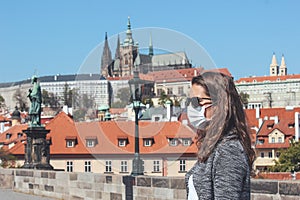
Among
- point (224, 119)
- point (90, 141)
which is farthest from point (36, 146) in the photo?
point (224, 119)

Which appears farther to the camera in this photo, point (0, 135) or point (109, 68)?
point (0, 135)

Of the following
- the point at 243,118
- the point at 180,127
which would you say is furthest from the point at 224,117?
the point at 180,127

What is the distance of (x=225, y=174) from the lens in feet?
8.30

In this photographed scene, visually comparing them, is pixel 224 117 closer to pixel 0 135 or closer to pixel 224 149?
pixel 224 149

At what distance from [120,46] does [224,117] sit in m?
3.19

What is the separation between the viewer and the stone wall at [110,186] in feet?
21.1

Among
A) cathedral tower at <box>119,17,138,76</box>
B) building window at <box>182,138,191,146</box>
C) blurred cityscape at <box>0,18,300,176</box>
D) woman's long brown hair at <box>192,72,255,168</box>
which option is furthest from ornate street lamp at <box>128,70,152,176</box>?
woman's long brown hair at <box>192,72,255,168</box>

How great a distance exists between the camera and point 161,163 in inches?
236

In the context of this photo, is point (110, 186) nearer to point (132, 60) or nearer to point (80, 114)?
point (80, 114)

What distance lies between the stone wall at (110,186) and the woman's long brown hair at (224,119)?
3.48 m

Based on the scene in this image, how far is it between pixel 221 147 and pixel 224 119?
0.37ft

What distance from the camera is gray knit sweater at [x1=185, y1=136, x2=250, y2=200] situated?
2.52m

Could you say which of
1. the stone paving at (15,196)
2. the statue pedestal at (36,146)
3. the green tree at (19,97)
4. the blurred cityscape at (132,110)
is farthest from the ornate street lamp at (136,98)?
the green tree at (19,97)

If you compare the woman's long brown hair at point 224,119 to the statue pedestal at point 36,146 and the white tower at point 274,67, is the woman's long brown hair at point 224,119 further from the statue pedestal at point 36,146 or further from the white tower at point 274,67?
the white tower at point 274,67
